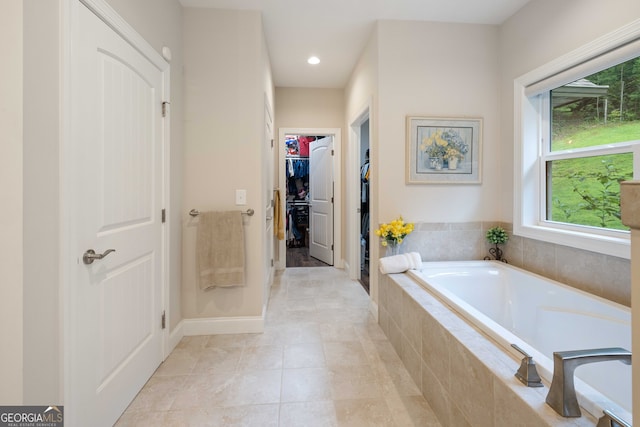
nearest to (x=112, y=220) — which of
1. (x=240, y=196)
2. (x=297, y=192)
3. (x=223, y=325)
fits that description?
(x=240, y=196)

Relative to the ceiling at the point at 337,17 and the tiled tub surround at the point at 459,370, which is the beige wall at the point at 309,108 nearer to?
the ceiling at the point at 337,17

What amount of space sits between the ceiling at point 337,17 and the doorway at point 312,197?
4.06 ft

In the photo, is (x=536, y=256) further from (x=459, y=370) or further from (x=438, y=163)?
(x=459, y=370)

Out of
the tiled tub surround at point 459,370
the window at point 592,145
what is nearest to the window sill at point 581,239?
the window at point 592,145

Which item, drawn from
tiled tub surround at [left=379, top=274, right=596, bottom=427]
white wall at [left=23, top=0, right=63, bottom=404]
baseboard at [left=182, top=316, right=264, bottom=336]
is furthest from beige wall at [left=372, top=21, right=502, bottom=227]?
white wall at [left=23, top=0, right=63, bottom=404]

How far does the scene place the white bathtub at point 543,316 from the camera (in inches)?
49.2

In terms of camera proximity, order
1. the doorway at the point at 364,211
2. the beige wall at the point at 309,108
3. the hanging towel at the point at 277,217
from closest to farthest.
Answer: the hanging towel at the point at 277,217 < the beige wall at the point at 309,108 < the doorway at the point at 364,211

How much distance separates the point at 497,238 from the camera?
2549mm

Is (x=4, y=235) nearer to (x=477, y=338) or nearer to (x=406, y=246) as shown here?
(x=477, y=338)

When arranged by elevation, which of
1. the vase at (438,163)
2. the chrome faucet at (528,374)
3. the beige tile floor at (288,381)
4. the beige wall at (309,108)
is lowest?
the beige tile floor at (288,381)

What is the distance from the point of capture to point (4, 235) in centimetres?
94

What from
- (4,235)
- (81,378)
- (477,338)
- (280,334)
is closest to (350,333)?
(280,334)

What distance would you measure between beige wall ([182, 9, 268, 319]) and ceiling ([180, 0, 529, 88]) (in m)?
0.18

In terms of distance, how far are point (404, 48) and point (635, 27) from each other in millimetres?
1389
